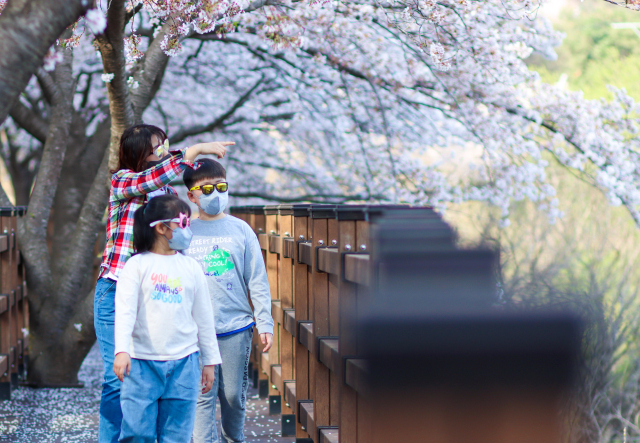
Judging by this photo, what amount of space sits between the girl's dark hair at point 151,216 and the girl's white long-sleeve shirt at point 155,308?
0.05m

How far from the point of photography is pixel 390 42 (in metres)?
7.46

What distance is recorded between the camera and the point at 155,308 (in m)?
2.58

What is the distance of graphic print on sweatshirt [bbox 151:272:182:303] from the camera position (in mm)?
2582

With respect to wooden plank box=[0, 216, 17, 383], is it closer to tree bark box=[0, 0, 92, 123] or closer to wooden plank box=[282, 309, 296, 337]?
wooden plank box=[282, 309, 296, 337]

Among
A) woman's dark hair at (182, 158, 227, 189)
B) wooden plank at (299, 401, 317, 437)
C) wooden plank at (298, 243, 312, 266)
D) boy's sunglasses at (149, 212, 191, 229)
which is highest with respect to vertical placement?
woman's dark hair at (182, 158, 227, 189)

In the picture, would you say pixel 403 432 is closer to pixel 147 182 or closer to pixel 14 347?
pixel 147 182

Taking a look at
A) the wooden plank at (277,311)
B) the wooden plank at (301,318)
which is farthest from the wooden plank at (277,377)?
the wooden plank at (301,318)

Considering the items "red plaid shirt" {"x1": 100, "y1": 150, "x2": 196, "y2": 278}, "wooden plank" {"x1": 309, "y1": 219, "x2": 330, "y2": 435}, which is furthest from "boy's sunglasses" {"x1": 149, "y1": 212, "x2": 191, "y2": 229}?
"wooden plank" {"x1": 309, "y1": 219, "x2": 330, "y2": 435}

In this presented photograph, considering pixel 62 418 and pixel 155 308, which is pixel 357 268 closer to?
pixel 155 308

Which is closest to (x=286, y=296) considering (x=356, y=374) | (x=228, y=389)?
(x=228, y=389)

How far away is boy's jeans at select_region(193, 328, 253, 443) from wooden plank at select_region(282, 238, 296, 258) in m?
0.97

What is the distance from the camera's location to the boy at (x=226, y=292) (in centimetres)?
304

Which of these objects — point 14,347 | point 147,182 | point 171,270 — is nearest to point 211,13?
point 147,182

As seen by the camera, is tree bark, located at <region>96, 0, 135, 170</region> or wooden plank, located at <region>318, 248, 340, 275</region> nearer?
wooden plank, located at <region>318, 248, 340, 275</region>
